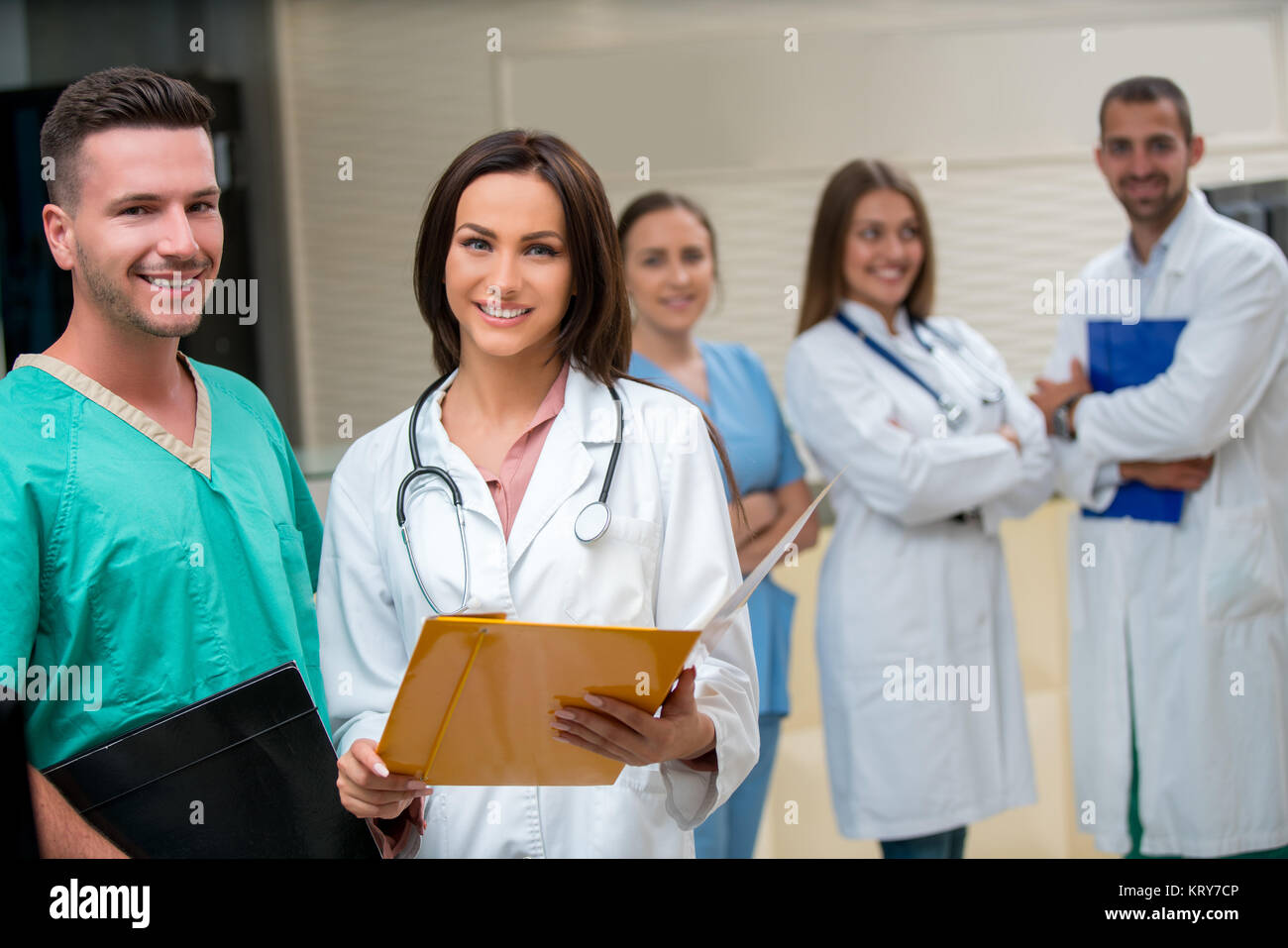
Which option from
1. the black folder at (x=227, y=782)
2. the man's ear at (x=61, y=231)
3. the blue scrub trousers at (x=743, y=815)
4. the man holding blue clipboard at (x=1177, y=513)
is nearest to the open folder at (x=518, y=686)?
the black folder at (x=227, y=782)

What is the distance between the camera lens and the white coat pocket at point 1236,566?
213cm

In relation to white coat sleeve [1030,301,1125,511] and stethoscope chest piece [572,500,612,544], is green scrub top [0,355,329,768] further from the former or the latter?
white coat sleeve [1030,301,1125,511]

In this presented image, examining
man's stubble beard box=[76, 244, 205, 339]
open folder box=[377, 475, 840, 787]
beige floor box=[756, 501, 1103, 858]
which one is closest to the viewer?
open folder box=[377, 475, 840, 787]

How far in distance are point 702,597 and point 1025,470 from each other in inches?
47.3

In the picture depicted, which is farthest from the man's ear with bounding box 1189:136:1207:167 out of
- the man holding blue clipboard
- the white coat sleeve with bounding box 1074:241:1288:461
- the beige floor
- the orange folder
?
the orange folder

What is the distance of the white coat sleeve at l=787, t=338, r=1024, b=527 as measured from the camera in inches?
85.1

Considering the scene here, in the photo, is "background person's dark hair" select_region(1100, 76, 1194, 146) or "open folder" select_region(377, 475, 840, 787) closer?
"open folder" select_region(377, 475, 840, 787)

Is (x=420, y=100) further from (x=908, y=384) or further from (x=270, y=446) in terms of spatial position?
(x=270, y=446)

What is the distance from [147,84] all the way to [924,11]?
2702mm

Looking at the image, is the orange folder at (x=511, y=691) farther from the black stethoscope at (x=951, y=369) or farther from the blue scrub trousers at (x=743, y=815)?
the black stethoscope at (x=951, y=369)

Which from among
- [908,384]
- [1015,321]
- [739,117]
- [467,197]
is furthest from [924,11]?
[467,197]

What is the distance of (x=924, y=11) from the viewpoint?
137 inches

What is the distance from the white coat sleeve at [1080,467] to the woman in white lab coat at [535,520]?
1.18 m

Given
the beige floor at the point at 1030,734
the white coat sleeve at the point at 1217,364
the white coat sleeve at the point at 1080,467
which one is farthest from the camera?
the beige floor at the point at 1030,734
